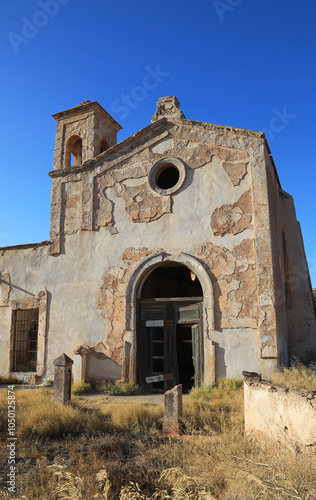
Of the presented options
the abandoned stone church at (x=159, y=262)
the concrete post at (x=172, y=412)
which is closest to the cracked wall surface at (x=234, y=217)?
the abandoned stone church at (x=159, y=262)

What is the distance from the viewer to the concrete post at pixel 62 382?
304 inches

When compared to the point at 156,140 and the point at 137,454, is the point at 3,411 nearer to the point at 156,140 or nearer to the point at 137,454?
the point at 137,454

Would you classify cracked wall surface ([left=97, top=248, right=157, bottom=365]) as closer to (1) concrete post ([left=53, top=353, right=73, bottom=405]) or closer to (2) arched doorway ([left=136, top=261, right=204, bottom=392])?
(2) arched doorway ([left=136, top=261, right=204, bottom=392])

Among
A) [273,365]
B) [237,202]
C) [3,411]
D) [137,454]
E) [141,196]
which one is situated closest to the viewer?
[137,454]

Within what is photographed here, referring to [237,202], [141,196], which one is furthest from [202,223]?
[141,196]

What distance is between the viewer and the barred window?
12.3m

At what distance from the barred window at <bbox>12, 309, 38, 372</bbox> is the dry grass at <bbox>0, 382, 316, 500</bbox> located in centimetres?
429

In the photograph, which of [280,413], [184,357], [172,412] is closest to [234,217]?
[172,412]

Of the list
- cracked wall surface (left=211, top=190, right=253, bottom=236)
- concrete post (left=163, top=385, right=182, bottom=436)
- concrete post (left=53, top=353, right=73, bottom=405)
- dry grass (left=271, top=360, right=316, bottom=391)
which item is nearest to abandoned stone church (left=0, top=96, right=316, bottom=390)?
cracked wall surface (left=211, top=190, right=253, bottom=236)

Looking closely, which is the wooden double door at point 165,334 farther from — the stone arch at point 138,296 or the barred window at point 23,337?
the barred window at point 23,337

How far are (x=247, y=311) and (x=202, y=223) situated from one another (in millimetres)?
2677

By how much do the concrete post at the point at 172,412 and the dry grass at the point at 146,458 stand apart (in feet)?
0.61

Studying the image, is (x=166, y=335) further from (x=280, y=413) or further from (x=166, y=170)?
(x=280, y=413)

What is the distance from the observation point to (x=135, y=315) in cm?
1078
